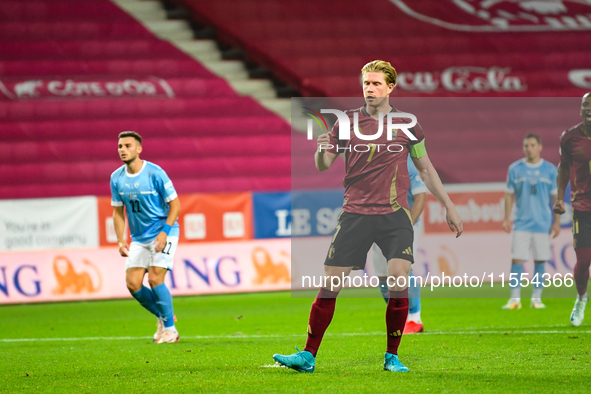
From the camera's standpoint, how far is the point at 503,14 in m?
17.5

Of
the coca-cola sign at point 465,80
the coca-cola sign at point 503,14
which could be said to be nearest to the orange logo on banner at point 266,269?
the coca-cola sign at point 465,80

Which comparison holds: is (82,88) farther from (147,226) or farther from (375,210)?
(375,210)

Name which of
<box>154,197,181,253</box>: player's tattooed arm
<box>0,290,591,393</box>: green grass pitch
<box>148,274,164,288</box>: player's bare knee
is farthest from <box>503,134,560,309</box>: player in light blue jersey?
<box>148,274,164,288</box>: player's bare knee

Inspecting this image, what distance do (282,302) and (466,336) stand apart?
4319 millimetres

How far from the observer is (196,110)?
15.8m

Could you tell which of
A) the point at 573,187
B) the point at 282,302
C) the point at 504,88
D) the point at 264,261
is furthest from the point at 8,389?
the point at 504,88

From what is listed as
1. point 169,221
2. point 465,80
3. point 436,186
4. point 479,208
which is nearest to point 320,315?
point 436,186

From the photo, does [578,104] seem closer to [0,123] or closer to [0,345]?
[0,123]

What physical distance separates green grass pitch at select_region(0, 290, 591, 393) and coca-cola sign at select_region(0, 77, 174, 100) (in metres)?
6.70

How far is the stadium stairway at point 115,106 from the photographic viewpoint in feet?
48.3

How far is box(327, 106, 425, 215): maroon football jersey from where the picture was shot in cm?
450

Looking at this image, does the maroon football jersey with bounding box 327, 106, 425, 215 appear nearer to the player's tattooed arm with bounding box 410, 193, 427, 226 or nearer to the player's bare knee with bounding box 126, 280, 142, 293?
the player's tattooed arm with bounding box 410, 193, 427, 226

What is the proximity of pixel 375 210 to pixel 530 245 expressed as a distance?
17.2 ft

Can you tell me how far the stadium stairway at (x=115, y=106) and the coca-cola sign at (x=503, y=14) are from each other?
3.98 m
